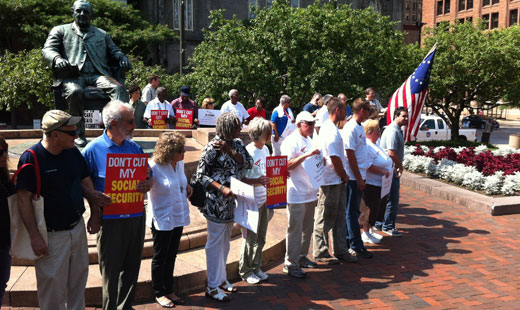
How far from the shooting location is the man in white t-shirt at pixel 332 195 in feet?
20.1

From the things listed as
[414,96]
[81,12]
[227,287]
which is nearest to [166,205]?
[227,287]

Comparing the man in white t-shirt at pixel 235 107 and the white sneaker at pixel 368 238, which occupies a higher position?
the man in white t-shirt at pixel 235 107

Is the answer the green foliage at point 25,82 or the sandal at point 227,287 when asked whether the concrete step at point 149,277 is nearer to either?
the sandal at point 227,287

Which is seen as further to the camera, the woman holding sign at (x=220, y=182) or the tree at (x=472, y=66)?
the tree at (x=472, y=66)

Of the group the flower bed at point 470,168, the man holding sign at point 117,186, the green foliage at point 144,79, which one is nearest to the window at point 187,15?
the green foliage at point 144,79

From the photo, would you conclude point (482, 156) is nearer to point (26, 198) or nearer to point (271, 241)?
point (271, 241)

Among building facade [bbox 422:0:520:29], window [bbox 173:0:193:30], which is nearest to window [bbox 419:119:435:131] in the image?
window [bbox 173:0:193:30]

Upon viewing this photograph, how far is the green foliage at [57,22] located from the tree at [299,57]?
36.4 ft

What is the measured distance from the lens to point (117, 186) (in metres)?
4.25

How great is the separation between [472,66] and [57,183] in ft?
66.6

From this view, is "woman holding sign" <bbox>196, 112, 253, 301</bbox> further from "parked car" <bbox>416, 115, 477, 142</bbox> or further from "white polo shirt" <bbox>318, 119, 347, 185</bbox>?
"parked car" <bbox>416, 115, 477, 142</bbox>

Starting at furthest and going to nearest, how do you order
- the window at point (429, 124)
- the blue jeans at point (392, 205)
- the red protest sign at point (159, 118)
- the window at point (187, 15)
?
the window at point (187, 15) → the window at point (429, 124) → the red protest sign at point (159, 118) → the blue jeans at point (392, 205)

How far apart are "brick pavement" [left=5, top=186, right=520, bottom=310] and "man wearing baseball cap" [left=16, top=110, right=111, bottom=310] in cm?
120

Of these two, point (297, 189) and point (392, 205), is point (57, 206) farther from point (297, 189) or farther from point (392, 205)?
point (392, 205)
